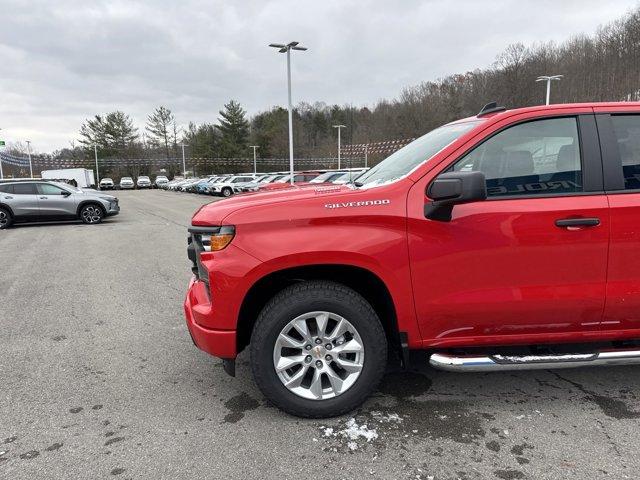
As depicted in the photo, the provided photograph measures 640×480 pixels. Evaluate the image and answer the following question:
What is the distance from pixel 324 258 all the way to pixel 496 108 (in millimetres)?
1752

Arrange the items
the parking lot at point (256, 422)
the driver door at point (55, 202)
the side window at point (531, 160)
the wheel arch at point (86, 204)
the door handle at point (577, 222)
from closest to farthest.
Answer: the parking lot at point (256, 422) < the door handle at point (577, 222) < the side window at point (531, 160) < the driver door at point (55, 202) < the wheel arch at point (86, 204)

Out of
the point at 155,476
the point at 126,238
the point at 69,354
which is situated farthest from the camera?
the point at 126,238

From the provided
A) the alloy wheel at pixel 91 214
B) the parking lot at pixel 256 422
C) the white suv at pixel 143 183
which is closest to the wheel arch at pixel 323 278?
the parking lot at pixel 256 422

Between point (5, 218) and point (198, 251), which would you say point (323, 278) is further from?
point (5, 218)

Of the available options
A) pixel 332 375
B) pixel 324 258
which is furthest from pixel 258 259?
pixel 332 375

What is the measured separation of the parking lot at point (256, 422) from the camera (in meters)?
2.58

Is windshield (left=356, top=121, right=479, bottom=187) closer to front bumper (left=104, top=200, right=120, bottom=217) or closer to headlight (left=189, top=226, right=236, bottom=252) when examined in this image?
headlight (left=189, top=226, right=236, bottom=252)

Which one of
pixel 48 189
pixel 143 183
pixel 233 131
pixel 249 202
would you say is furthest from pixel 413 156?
pixel 233 131

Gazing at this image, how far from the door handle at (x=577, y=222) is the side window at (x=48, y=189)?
16021 mm

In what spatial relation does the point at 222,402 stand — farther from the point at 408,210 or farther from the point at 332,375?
the point at 408,210

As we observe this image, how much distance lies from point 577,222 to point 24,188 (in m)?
16.5

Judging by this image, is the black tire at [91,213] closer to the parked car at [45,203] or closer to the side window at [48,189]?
the parked car at [45,203]

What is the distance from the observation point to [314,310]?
9.64ft

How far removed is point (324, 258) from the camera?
2.88 meters
